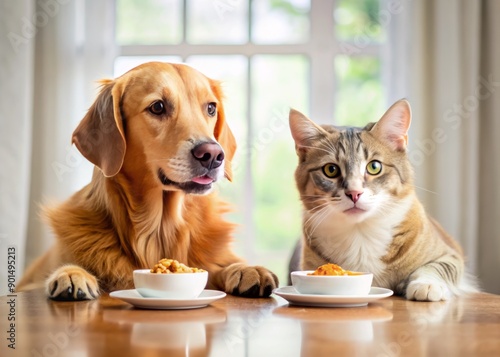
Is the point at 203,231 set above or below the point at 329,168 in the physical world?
below

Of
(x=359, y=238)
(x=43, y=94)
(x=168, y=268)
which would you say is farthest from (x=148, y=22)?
(x=168, y=268)

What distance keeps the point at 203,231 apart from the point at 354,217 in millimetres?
410

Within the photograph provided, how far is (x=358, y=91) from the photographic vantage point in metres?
2.98

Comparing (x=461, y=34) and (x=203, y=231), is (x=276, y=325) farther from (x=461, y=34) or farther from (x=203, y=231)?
(x=461, y=34)

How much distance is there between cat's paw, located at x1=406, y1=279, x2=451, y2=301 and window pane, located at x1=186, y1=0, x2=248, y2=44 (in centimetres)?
182

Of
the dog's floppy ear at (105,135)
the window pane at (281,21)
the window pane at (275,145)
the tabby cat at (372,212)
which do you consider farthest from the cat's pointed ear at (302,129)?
the window pane at (281,21)

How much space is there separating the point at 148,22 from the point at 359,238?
1.89 m

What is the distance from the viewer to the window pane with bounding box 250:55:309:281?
297 cm

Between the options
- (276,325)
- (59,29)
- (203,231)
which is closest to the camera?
(276,325)

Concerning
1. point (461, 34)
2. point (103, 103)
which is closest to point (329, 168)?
point (103, 103)

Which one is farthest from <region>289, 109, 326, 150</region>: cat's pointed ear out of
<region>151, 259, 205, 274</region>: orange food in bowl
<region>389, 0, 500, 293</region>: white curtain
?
<region>389, 0, 500, 293</region>: white curtain

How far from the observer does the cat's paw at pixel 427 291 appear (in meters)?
1.35

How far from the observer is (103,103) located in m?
1.55

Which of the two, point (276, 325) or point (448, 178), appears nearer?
point (276, 325)
